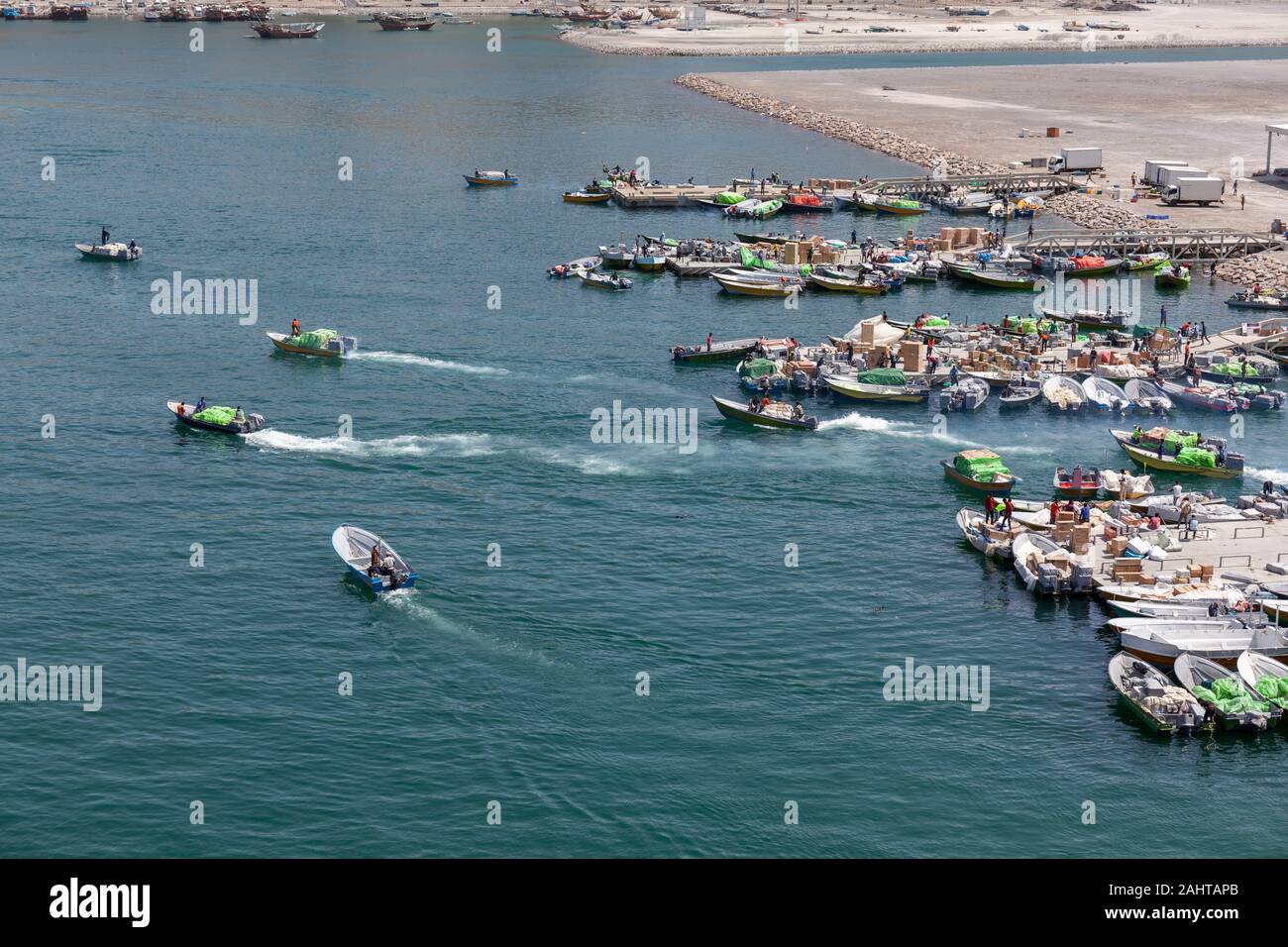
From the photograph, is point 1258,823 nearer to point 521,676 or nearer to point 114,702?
point 521,676

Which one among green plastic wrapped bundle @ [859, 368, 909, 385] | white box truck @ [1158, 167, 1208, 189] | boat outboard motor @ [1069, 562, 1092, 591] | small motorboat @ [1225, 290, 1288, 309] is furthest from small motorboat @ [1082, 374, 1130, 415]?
white box truck @ [1158, 167, 1208, 189]

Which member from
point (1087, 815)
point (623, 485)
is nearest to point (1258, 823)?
point (1087, 815)

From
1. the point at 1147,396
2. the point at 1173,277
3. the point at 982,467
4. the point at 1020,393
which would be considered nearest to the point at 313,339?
the point at 1020,393

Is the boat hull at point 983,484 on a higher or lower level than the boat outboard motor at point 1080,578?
higher

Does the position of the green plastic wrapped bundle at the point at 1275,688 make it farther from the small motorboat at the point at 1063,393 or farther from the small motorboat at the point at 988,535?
the small motorboat at the point at 1063,393

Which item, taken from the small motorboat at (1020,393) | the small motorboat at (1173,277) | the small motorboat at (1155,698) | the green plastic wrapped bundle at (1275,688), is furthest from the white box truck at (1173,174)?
the small motorboat at (1155,698)
